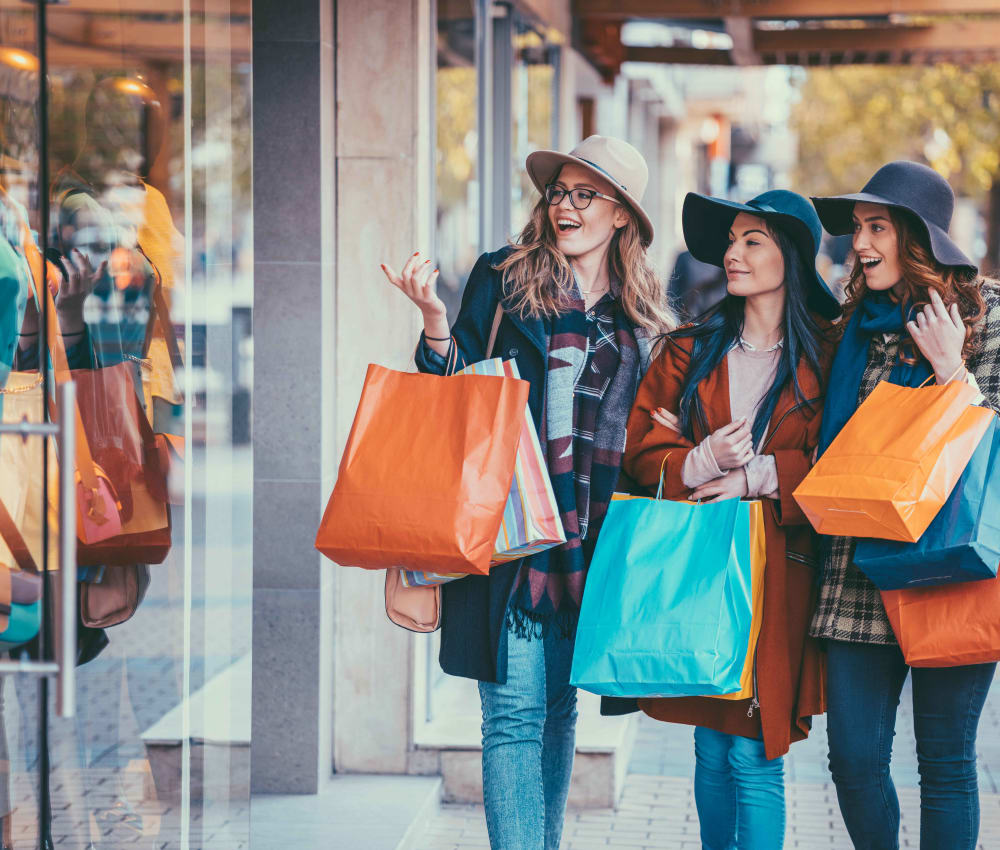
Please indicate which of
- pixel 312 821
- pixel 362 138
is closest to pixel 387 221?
pixel 362 138

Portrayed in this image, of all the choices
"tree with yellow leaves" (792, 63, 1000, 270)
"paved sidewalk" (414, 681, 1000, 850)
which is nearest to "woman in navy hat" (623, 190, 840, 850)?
"paved sidewalk" (414, 681, 1000, 850)

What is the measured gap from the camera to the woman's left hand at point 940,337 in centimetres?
314

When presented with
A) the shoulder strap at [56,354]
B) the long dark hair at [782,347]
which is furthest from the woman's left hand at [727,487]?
the shoulder strap at [56,354]

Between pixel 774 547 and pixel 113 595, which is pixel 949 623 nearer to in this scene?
pixel 774 547

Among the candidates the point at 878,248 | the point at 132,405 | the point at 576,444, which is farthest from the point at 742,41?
the point at 132,405

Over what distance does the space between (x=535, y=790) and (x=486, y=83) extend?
4178mm

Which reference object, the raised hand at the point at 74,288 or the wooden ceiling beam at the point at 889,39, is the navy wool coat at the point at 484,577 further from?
the wooden ceiling beam at the point at 889,39

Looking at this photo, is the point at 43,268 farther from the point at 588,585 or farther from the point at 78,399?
the point at 588,585

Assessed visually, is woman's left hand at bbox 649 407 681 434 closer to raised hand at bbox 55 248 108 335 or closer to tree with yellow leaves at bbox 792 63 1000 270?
raised hand at bbox 55 248 108 335

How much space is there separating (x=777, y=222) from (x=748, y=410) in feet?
1.54

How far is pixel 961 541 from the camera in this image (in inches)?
117

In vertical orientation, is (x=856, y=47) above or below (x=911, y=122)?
below

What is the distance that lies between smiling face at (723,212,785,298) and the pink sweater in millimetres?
165

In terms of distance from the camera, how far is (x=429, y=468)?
10.2 ft
